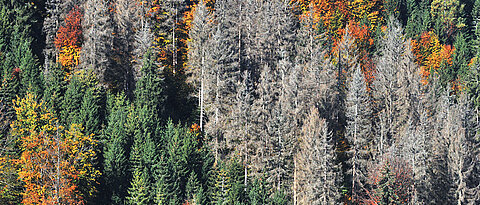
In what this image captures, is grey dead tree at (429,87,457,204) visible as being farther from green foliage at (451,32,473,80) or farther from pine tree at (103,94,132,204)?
pine tree at (103,94,132,204)

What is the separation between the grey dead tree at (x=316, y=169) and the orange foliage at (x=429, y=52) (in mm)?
46979

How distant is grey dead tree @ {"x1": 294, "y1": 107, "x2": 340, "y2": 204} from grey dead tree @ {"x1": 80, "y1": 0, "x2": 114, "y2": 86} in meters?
26.1

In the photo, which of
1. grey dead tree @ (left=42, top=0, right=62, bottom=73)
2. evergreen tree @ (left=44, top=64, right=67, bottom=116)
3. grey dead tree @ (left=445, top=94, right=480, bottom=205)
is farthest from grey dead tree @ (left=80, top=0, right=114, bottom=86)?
grey dead tree @ (left=445, top=94, right=480, bottom=205)

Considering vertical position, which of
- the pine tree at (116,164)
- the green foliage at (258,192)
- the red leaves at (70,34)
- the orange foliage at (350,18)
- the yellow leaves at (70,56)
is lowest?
the green foliage at (258,192)

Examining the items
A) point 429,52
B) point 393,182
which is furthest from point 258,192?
point 429,52

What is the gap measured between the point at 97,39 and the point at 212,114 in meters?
17.1

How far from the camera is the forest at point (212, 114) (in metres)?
53.7

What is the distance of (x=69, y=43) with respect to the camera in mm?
70625

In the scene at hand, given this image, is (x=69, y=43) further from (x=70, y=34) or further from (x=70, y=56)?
(x=70, y=56)

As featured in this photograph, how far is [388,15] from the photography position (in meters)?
115

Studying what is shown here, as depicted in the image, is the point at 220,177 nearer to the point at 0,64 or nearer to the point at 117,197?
the point at 117,197

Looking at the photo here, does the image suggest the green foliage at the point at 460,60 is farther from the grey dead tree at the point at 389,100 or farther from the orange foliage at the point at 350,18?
the grey dead tree at the point at 389,100

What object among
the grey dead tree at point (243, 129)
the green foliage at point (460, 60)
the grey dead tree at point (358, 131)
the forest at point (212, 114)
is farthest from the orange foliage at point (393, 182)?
the green foliage at point (460, 60)

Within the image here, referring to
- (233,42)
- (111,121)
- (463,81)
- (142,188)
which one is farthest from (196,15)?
(463,81)
